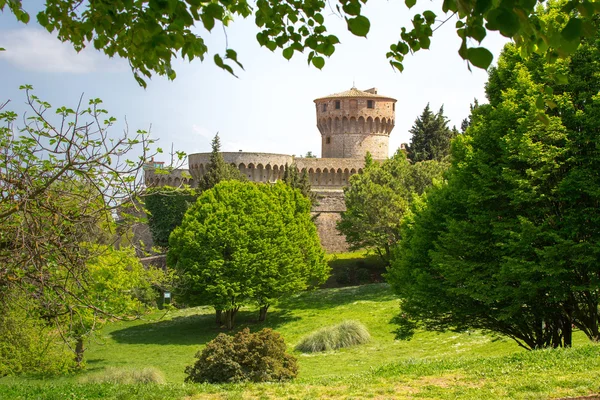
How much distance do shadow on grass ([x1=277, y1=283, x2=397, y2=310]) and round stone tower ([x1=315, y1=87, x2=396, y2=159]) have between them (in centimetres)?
2211

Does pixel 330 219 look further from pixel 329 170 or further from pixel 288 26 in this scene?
pixel 288 26

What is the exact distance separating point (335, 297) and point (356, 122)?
2504 cm

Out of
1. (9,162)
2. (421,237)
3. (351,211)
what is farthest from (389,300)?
(9,162)

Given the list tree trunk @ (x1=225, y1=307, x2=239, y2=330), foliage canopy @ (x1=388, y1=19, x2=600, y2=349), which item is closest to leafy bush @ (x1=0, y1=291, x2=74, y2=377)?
foliage canopy @ (x1=388, y1=19, x2=600, y2=349)

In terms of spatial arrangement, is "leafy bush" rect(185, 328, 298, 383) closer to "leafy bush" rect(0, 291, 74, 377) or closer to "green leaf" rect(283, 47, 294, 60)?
"leafy bush" rect(0, 291, 74, 377)

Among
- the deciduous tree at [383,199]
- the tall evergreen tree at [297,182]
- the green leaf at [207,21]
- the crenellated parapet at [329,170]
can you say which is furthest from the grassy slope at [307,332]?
the crenellated parapet at [329,170]

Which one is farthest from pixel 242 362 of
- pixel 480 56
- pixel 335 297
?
pixel 335 297

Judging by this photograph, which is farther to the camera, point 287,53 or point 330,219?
point 330,219

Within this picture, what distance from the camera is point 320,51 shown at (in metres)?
5.54

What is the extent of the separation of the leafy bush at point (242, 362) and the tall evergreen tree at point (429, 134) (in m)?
39.2

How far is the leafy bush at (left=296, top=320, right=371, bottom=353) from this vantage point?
A: 25891 millimetres

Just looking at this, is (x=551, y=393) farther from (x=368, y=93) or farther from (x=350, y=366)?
(x=368, y=93)

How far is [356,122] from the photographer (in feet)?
192

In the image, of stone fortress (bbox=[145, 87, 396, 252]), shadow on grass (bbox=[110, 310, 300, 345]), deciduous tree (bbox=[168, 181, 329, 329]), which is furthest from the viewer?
stone fortress (bbox=[145, 87, 396, 252])
